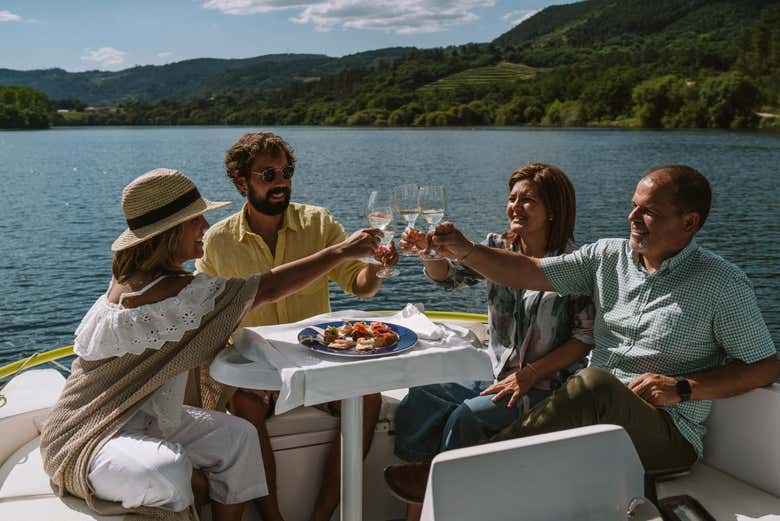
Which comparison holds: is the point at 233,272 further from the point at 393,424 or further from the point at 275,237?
the point at 393,424

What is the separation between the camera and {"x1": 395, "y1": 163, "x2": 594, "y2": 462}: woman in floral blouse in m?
2.70

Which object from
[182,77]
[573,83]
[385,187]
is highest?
[182,77]

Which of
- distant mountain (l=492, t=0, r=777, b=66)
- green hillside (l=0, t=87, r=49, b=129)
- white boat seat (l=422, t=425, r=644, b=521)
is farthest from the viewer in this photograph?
green hillside (l=0, t=87, r=49, b=129)

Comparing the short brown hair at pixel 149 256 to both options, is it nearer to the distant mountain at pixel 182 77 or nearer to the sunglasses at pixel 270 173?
the sunglasses at pixel 270 173

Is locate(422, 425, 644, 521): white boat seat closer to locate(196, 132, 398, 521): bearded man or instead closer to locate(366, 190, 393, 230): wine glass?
locate(366, 190, 393, 230): wine glass

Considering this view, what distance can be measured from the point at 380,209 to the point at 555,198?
29.1 inches

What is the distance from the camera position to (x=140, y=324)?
7.43 ft

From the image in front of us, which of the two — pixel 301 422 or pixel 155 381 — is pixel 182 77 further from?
pixel 155 381

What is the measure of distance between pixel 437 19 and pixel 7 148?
56.4 metres

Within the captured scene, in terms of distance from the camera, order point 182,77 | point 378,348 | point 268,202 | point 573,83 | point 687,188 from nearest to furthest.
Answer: point 378,348, point 687,188, point 268,202, point 573,83, point 182,77

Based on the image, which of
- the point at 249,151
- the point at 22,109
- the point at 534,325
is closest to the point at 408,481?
the point at 534,325

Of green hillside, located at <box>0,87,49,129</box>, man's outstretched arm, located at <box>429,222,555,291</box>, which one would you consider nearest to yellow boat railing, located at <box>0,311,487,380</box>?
man's outstretched arm, located at <box>429,222,555,291</box>

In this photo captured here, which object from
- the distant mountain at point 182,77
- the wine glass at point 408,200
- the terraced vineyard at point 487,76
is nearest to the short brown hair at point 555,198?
the wine glass at point 408,200

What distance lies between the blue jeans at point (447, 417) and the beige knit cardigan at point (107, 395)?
86 centimetres
